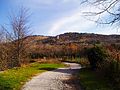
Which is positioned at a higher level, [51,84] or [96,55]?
[96,55]

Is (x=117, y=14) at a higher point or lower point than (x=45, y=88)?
higher

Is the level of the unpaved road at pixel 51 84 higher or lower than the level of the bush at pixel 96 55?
lower

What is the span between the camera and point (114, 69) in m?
21.8

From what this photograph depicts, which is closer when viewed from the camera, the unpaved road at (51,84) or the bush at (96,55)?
the unpaved road at (51,84)

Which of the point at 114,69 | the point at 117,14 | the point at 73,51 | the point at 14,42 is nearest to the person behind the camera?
the point at 117,14

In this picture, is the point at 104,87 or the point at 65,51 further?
the point at 65,51

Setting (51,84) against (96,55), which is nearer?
(51,84)

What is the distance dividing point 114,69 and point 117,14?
36.8ft

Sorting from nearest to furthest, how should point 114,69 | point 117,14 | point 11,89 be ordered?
point 117,14
point 11,89
point 114,69

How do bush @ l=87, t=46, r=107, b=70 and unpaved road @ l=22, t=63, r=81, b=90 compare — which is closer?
unpaved road @ l=22, t=63, r=81, b=90

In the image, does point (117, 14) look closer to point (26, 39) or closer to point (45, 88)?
point (45, 88)

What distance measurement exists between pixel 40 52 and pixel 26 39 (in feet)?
149

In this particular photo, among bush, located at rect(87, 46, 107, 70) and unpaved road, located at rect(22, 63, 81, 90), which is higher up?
bush, located at rect(87, 46, 107, 70)

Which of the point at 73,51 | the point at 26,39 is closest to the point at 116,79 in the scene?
the point at 26,39
